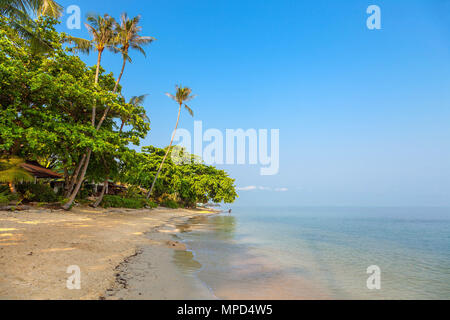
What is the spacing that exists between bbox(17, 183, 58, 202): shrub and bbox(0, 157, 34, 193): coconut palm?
111 inches

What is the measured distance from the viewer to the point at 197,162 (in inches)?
1945

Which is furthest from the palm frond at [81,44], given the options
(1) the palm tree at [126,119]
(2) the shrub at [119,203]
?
(2) the shrub at [119,203]

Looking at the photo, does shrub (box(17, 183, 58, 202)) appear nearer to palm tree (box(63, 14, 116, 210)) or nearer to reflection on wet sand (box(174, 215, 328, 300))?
palm tree (box(63, 14, 116, 210))

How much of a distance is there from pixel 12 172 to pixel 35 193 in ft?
14.1

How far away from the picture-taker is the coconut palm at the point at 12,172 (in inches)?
459

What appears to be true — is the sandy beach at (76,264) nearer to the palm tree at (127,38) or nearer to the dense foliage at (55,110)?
the dense foliage at (55,110)

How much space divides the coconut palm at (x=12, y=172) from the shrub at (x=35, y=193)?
2831 millimetres

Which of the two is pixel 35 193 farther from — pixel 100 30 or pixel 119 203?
pixel 100 30

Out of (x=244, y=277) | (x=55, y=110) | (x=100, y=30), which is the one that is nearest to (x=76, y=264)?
(x=244, y=277)

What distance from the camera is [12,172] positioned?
38.9 ft

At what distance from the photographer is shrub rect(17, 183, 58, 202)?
14.7m

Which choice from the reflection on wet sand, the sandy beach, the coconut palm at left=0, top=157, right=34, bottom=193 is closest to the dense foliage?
the coconut palm at left=0, top=157, right=34, bottom=193
